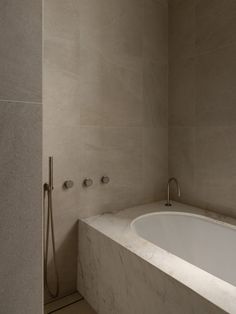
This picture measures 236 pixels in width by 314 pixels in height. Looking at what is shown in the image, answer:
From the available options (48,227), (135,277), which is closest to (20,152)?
(135,277)

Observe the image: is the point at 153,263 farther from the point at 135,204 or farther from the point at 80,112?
the point at 80,112

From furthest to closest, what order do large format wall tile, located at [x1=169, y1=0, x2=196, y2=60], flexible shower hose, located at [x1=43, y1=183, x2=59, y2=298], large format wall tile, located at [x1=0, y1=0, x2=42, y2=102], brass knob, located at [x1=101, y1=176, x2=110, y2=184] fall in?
large format wall tile, located at [x1=169, y1=0, x2=196, y2=60]
brass knob, located at [x1=101, y1=176, x2=110, y2=184]
flexible shower hose, located at [x1=43, y1=183, x2=59, y2=298]
large format wall tile, located at [x1=0, y1=0, x2=42, y2=102]

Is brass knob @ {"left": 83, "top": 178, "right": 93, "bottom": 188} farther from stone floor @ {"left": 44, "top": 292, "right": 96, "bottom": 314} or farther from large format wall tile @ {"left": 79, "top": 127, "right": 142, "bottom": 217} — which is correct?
stone floor @ {"left": 44, "top": 292, "right": 96, "bottom": 314}

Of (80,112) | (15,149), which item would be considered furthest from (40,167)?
(80,112)

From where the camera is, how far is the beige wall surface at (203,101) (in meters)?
1.87

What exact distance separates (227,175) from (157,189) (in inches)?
25.2

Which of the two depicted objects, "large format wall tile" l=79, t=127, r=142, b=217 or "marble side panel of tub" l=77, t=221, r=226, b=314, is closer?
"marble side panel of tub" l=77, t=221, r=226, b=314

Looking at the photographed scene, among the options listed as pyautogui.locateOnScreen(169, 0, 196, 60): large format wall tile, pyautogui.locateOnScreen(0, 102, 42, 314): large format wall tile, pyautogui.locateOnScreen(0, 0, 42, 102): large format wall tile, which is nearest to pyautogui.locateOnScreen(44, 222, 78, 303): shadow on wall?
pyautogui.locateOnScreen(0, 102, 42, 314): large format wall tile

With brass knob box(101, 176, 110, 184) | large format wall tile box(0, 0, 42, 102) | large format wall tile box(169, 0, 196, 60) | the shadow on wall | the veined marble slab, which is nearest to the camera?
large format wall tile box(0, 0, 42, 102)

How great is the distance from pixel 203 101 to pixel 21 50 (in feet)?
5.81

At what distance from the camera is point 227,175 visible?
1.91 meters

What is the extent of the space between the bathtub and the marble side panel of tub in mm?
290

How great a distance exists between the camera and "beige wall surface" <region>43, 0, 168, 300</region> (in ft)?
5.59

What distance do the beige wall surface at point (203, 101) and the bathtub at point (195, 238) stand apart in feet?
0.70
